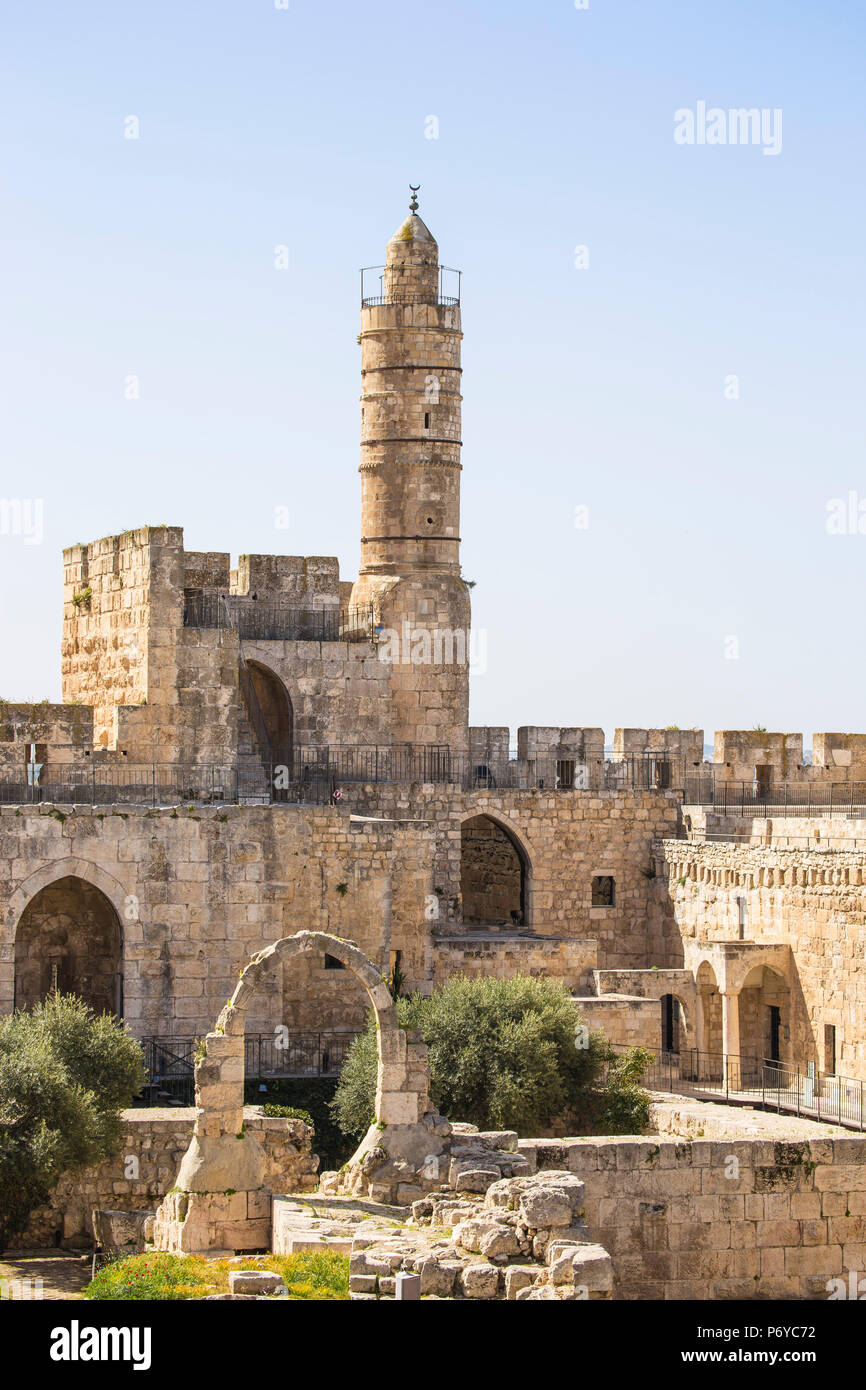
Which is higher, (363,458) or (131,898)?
(363,458)

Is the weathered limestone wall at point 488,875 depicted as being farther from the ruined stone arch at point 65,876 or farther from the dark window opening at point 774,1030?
the ruined stone arch at point 65,876

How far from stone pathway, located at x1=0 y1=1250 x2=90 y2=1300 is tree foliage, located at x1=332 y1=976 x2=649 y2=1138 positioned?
11.6ft

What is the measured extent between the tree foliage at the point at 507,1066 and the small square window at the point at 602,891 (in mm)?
8585

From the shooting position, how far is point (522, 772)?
35438 mm

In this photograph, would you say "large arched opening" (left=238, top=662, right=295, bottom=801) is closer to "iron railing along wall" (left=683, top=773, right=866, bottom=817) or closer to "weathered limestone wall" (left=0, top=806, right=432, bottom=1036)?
"weathered limestone wall" (left=0, top=806, right=432, bottom=1036)

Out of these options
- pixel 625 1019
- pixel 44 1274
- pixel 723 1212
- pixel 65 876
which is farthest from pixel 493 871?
pixel 44 1274

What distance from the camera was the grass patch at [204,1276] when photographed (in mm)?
15938

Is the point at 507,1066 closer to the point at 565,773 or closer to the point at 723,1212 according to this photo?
the point at 723,1212

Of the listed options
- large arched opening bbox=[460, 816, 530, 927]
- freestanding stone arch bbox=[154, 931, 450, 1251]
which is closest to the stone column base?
freestanding stone arch bbox=[154, 931, 450, 1251]

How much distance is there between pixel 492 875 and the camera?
3638 cm
